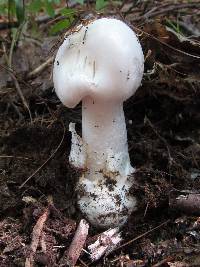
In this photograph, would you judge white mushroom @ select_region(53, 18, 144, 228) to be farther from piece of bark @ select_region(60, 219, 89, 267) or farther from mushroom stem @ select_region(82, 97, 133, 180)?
piece of bark @ select_region(60, 219, 89, 267)

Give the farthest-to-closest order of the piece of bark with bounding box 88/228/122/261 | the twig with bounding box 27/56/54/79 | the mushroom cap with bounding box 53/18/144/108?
Result: the twig with bounding box 27/56/54/79, the piece of bark with bounding box 88/228/122/261, the mushroom cap with bounding box 53/18/144/108

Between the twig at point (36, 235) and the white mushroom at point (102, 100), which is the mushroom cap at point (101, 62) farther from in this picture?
the twig at point (36, 235)

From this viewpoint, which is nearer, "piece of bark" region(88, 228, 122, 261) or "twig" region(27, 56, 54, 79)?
"piece of bark" region(88, 228, 122, 261)

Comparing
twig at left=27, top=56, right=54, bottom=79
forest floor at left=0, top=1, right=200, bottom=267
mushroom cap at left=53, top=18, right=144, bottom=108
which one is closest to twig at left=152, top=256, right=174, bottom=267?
forest floor at left=0, top=1, right=200, bottom=267

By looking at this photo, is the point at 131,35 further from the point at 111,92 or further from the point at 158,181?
the point at 158,181

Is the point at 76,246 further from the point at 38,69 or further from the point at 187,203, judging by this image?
the point at 38,69

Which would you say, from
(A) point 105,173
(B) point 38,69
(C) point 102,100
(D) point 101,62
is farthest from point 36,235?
(B) point 38,69

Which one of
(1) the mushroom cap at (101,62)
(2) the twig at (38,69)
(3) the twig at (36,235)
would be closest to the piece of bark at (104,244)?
(3) the twig at (36,235)
